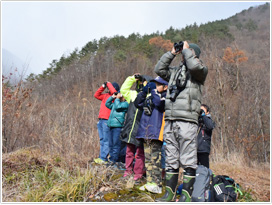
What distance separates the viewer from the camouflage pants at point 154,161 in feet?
11.7

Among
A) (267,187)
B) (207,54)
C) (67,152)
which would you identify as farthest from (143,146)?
(207,54)

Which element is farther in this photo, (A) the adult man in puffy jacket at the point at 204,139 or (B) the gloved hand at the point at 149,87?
(A) the adult man in puffy jacket at the point at 204,139

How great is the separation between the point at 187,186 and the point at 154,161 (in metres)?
0.84

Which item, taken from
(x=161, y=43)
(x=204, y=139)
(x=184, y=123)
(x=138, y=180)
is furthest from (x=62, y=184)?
(x=161, y=43)

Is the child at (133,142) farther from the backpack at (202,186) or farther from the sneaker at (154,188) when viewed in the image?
the backpack at (202,186)

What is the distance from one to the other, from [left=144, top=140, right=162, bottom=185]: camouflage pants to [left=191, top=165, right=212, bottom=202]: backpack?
526mm

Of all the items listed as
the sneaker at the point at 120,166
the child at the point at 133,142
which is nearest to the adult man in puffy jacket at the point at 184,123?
the child at the point at 133,142

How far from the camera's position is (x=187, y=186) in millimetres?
2826

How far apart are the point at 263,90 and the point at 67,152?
9358mm

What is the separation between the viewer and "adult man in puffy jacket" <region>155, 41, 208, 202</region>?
9.43ft

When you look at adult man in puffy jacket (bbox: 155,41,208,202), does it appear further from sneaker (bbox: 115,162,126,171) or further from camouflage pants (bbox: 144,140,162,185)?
sneaker (bbox: 115,162,126,171)

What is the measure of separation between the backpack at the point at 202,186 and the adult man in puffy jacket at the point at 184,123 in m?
0.43

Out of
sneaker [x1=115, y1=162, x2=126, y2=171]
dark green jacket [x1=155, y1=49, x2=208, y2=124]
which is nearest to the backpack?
dark green jacket [x1=155, y1=49, x2=208, y2=124]

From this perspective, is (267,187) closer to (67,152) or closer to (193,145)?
(193,145)
